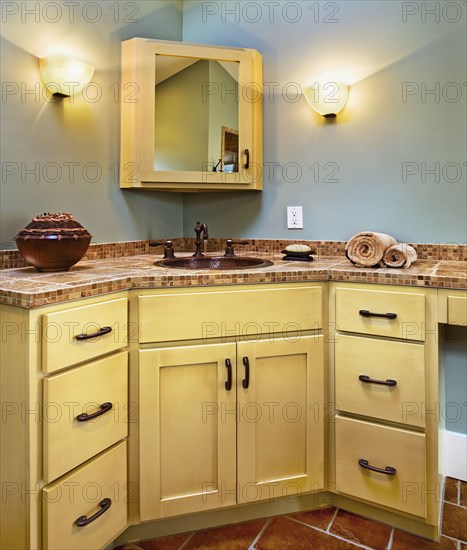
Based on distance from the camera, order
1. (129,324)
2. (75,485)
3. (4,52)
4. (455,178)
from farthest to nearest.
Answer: (455,178)
(4,52)
(129,324)
(75,485)

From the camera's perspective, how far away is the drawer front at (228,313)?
1420 mm

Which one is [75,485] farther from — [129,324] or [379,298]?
[379,298]

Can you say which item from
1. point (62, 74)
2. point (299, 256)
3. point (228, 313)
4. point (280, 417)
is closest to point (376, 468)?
point (280, 417)

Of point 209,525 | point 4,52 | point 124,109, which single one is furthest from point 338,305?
point 4,52

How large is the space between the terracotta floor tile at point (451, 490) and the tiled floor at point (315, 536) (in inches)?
2.4

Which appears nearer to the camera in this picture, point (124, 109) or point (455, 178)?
point (455, 178)

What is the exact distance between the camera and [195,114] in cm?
207

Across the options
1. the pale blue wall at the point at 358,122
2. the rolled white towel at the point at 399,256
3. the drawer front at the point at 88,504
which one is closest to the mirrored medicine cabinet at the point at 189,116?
the pale blue wall at the point at 358,122

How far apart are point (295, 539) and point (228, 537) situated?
232 mm

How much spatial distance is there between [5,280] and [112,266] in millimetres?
439

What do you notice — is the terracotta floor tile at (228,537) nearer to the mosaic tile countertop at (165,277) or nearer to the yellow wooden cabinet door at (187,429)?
the yellow wooden cabinet door at (187,429)

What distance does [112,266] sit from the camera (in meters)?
1.68

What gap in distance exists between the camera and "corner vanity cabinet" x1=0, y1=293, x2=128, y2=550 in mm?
1135

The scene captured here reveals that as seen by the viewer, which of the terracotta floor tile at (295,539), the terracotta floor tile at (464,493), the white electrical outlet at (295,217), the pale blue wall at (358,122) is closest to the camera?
the terracotta floor tile at (295,539)
